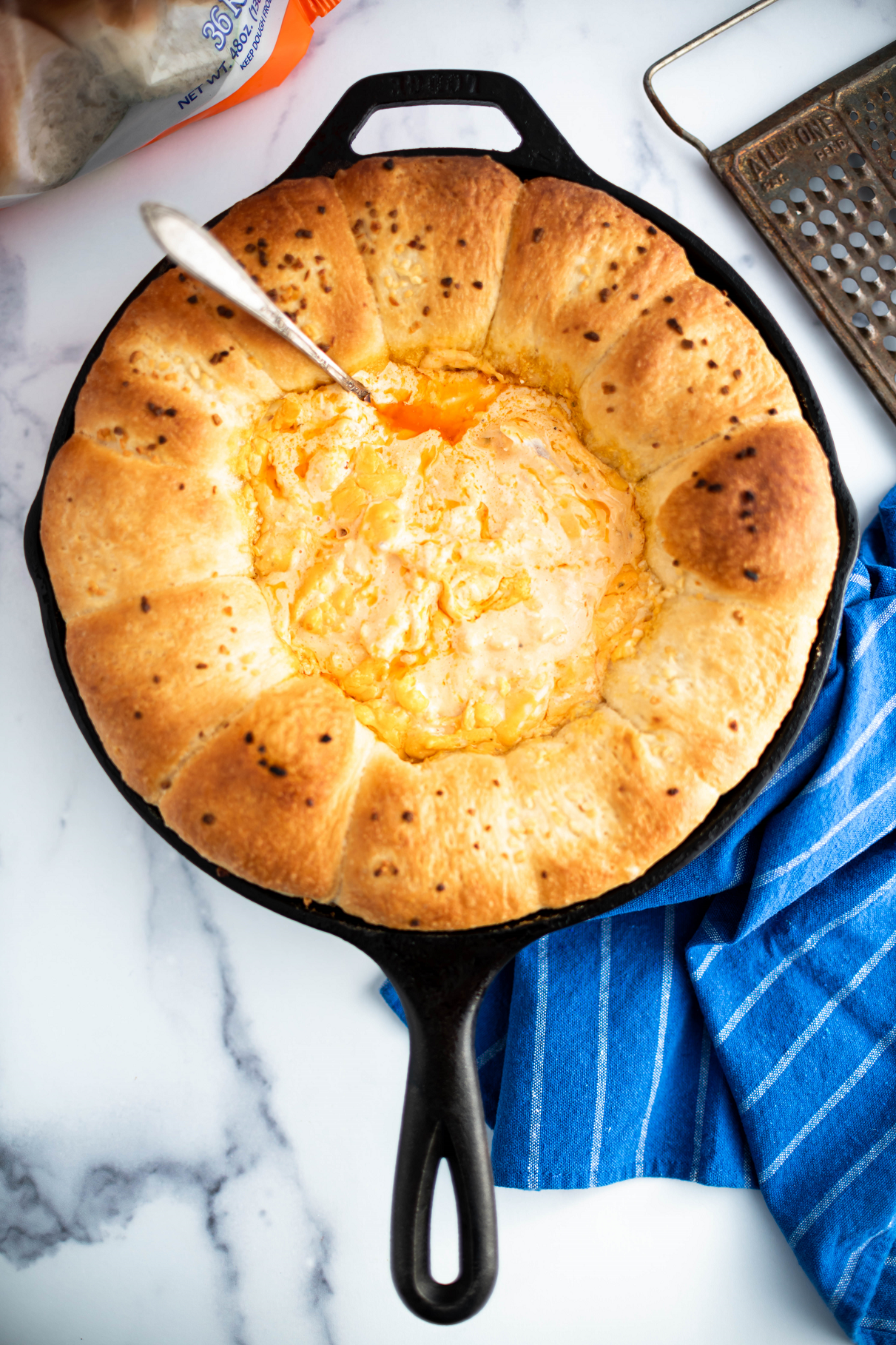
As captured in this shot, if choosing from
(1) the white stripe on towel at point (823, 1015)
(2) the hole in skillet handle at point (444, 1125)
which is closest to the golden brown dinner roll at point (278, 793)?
(2) the hole in skillet handle at point (444, 1125)

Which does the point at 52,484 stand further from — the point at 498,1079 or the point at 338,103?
the point at 498,1079

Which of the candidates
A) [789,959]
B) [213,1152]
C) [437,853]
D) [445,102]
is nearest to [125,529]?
[437,853]

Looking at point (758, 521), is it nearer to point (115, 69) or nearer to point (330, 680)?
point (330, 680)

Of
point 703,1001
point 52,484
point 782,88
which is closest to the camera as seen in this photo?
point 52,484

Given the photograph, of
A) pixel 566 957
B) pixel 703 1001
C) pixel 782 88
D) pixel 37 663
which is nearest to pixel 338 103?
pixel 782 88

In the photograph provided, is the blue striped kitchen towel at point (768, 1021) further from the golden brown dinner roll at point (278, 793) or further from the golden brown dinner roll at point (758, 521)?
the golden brown dinner roll at point (278, 793)

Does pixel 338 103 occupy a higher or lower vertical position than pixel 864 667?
higher
